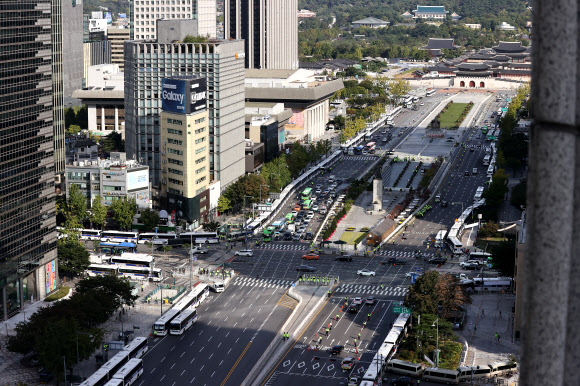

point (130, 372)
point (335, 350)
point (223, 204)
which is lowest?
point (335, 350)

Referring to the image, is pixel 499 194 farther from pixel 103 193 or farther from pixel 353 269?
pixel 103 193

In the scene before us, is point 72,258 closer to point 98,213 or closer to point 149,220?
point 149,220

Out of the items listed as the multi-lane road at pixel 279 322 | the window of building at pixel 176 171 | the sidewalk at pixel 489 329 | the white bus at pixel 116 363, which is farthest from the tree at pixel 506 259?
the white bus at pixel 116 363

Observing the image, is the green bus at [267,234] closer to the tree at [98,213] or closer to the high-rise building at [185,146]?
the high-rise building at [185,146]

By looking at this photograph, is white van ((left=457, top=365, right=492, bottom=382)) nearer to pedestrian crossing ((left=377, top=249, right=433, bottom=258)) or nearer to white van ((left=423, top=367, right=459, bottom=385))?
white van ((left=423, top=367, right=459, bottom=385))

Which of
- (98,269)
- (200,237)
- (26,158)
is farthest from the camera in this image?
(200,237)

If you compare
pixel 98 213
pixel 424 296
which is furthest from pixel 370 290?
pixel 98 213

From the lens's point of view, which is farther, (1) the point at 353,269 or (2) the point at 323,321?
(1) the point at 353,269

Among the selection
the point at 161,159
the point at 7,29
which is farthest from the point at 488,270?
the point at 7,29
